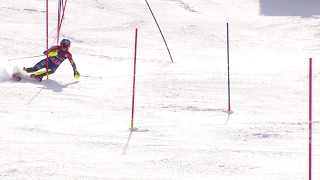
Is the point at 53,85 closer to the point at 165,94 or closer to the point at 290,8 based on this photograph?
the point at 165,94

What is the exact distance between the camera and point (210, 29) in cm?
1912

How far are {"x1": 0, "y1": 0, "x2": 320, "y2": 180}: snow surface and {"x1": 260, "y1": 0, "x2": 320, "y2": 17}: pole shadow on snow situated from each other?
0.05m

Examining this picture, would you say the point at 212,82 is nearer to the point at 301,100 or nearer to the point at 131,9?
the point at 301,100

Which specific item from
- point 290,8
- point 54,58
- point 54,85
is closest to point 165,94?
point 54,85

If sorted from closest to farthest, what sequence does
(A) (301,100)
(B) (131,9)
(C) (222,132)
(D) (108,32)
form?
(C) (222,132), (A) (301,100), (D) (108,32), (B) (131,9)

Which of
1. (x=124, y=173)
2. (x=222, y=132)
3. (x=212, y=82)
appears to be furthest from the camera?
(x=212, y=82)

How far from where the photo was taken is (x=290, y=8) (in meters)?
21.0

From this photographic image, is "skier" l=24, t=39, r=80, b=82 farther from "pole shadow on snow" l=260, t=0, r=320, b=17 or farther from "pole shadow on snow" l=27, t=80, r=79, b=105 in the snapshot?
"pole shadow on snow" l=260, t=0, r=320, b=17

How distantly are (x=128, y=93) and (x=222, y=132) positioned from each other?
269 centimetres

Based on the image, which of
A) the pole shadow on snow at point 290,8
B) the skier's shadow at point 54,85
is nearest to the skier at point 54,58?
the skier's shadow at point 54,85

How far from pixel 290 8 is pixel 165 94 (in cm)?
811

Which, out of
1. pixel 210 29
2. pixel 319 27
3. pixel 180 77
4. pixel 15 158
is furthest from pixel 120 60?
pixel 15 158

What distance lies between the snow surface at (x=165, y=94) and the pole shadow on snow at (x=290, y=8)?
0.16 feet

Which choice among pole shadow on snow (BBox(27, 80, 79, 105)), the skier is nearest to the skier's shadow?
pole shadow on snow (BBox(27, 80, 79, 105))
